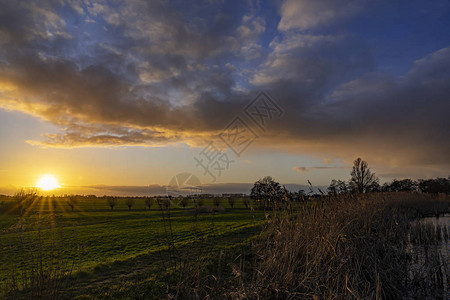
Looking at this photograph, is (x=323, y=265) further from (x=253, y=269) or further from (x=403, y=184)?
(x=403, y=184)

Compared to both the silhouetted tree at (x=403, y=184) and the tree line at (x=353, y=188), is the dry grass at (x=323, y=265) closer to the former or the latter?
the tree line at (x=353, y=188)

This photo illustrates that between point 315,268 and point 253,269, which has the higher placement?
point 315,268

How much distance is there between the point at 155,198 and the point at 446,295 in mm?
7947

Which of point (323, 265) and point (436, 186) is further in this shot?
point (436, 186)

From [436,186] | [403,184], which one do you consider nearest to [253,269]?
[436,186]

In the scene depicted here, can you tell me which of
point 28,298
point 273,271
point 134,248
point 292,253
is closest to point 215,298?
point 273,271

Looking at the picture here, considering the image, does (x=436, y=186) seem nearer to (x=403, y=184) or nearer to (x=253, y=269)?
(x=403, y=184)

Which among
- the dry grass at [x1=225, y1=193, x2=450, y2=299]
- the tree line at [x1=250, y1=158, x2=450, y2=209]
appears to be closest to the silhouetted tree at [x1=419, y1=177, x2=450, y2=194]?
the tree line at [x1=250, y1=158, x2=450, y2=209]

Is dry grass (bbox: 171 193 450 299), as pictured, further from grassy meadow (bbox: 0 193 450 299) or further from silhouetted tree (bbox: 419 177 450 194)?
silhouetted tree (bbox: 419 177 450 194)

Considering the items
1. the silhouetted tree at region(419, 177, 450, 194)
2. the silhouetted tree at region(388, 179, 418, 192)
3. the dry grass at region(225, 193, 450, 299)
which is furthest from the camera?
the silhouetted tree at region(388, 179, 418, 192)

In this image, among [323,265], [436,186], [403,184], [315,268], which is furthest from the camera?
[403,184]

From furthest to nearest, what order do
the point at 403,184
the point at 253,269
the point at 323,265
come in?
the point at 403,184 < the point at 253,269 < the point at 323,265

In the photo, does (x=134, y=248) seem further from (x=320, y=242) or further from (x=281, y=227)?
(x=320, y=242)

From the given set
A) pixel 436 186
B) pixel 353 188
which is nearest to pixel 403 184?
pixel 436 186
